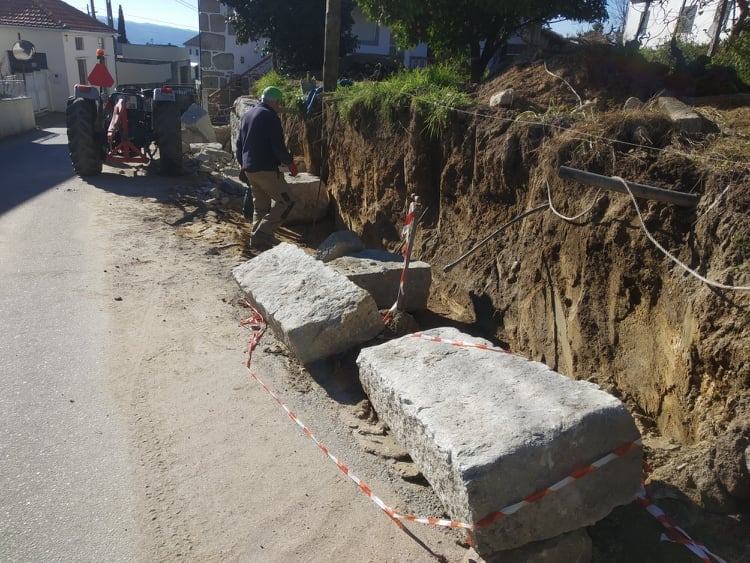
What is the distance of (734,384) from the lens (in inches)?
123

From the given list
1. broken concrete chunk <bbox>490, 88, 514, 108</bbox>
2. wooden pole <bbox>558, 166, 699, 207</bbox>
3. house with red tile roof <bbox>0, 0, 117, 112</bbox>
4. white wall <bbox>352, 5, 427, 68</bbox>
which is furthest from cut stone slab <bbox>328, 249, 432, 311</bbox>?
house with red tile roof <bbox>0, 0, 117, 112</bbox>

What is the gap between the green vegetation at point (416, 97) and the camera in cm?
658

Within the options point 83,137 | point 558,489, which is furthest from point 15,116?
point 558,489

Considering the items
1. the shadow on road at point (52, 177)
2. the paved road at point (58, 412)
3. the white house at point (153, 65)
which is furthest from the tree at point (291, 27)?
the white house at point (153, 65)

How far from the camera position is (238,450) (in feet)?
12.8

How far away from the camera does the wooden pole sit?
11.9 feet

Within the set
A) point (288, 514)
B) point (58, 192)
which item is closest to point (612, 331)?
point (288, 514)

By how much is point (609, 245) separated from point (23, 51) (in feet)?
82.9

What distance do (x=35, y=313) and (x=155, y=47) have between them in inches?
1450

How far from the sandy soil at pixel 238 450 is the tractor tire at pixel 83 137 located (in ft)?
19.0

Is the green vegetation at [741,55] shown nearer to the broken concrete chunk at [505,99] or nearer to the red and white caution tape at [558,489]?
the broken concrete chunk at [505,99]

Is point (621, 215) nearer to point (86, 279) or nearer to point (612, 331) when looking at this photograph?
point (612, 331)

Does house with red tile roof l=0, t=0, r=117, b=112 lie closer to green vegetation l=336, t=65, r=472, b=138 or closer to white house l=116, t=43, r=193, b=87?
white house l=116, t=43, r=193, b=87

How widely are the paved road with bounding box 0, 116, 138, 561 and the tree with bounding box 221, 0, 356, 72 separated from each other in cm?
1165
